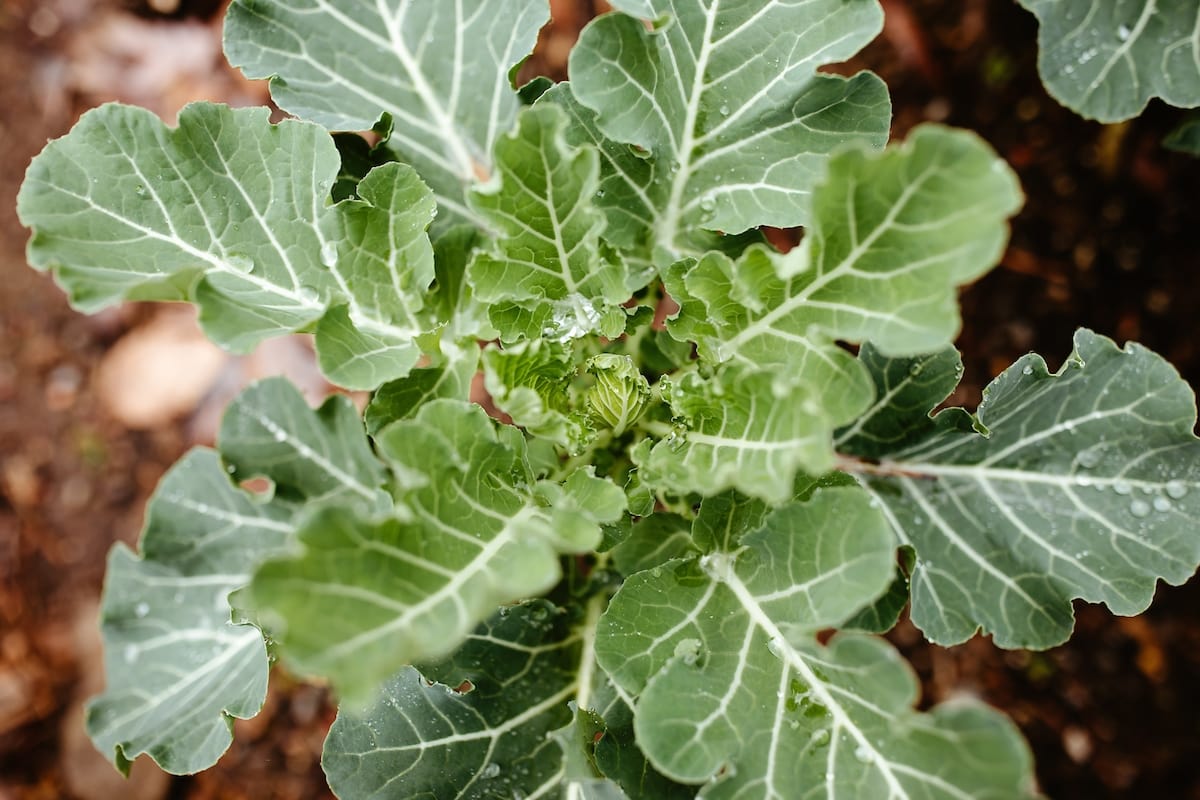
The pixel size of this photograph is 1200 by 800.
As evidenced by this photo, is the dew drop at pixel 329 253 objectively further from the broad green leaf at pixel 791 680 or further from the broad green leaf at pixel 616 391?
the broad green leaf at pixel 791 680

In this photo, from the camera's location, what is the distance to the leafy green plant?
2.94 feet

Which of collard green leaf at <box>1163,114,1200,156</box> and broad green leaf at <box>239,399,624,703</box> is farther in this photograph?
collard green leaf at <box>1163,114,1200,156</box>

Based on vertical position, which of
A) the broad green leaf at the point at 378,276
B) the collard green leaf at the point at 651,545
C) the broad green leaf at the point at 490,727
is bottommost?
the broad green leaf at the point at 490,727

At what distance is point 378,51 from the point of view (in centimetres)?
123

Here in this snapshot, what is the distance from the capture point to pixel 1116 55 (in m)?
1.26

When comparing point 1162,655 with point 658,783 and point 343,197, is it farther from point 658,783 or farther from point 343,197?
point 343,197

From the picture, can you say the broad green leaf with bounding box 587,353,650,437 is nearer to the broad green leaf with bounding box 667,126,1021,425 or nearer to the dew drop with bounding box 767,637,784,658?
the broad green leaf with bounding box 667,126,1021,425

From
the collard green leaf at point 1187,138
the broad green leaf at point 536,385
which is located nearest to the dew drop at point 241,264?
the broad green leaf at point 536,385

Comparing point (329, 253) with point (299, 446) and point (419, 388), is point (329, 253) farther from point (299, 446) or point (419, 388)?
point (299, 446)

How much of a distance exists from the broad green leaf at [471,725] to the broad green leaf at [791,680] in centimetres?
22

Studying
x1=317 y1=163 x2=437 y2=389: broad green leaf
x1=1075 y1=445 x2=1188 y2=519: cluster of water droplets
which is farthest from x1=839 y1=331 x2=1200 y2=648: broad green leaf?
x1=317 y1=163 x2=437 y2=389: broad green leaf

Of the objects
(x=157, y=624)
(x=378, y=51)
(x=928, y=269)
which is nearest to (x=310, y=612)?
(x=157, y=624)

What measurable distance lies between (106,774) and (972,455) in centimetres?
203

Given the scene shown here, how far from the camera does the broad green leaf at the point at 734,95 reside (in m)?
1.11
